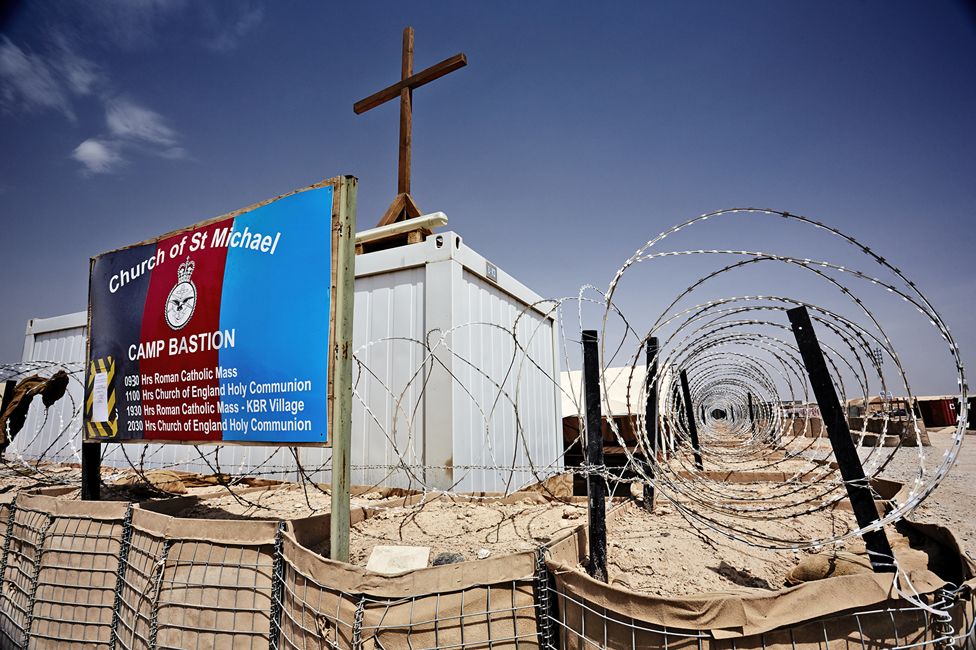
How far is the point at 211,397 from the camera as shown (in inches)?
161

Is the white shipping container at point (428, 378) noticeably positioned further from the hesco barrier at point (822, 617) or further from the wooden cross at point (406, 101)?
the hesco barrier at point (822, 617)

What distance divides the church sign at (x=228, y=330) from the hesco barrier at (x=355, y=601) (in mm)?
819

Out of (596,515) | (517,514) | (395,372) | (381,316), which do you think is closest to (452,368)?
(395,372)

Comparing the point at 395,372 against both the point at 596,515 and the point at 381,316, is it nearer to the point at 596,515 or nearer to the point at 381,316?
the point at 381,316

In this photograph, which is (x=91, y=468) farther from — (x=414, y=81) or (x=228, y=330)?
(x=414, y=81)

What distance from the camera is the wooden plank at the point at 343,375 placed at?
3361 mm

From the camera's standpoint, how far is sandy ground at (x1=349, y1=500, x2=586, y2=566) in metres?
4.01

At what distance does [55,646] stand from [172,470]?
5.40 metres

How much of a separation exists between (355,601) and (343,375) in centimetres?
148

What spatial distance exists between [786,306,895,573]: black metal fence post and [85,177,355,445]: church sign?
3.18 metres

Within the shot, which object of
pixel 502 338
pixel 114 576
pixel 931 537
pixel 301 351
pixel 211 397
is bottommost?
pixel 114 576

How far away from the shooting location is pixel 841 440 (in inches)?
112

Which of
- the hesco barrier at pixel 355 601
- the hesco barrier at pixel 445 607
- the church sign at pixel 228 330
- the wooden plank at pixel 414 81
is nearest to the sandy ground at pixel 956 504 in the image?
the hesco barrier at pixel 355 601

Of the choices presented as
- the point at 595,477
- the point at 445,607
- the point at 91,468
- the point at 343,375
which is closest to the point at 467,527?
the point at 595,477
